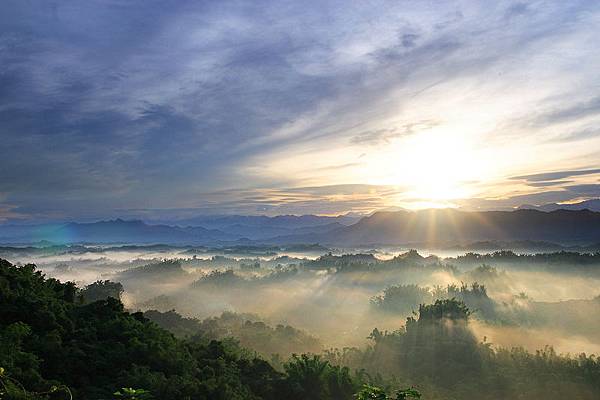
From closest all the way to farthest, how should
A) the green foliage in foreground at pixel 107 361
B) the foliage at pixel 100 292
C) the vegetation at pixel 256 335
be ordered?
the green foliage in foreground at pixel 107 361 < the vegetation at pixel 256 335 < the foliage at pixel 100 292

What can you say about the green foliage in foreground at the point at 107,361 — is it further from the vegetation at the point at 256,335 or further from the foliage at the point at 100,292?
the foliage at the point at 100,292

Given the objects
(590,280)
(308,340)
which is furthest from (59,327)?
(590,280)

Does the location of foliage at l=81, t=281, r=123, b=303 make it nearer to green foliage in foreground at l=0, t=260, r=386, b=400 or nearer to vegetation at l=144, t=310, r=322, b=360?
vegetation at l=144, t=310, r=322, b=360

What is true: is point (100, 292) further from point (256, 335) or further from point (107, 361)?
point (107, 361)

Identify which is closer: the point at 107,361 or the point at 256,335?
the point at 107,361

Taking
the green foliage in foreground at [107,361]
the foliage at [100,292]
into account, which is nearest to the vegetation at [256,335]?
the foliage at [100,292]

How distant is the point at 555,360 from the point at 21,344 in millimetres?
52957

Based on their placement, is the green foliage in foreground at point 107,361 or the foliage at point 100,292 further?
the foliage at point 100,292

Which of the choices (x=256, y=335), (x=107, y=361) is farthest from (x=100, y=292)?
(x=107, y=361)

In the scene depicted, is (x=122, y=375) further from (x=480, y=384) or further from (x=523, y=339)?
(x=523, y=339)

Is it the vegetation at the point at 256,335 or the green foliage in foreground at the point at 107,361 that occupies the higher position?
the green foliage in foreground at the point at 107,361

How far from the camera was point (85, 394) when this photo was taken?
12281 millimetres

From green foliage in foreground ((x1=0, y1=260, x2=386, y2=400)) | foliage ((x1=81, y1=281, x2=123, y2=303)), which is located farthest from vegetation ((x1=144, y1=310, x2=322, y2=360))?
green foliage in foreground ((x1=0, y1=260, x2=386, y2=400))

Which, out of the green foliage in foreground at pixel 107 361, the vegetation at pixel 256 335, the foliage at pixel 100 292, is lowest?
the vegetation at pixel 256 335
